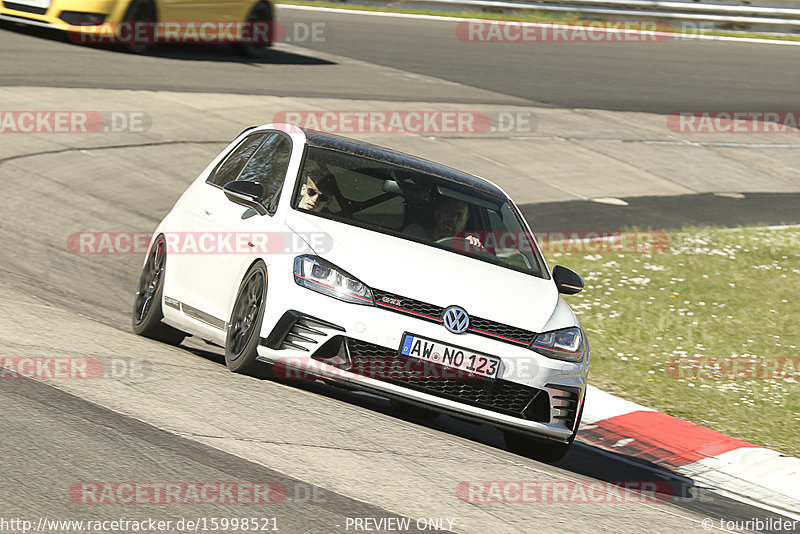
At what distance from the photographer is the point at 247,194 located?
744 centimetres

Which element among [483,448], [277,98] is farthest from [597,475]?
[277,98]

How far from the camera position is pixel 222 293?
7.45 m

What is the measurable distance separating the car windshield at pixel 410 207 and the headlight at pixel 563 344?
70 cm

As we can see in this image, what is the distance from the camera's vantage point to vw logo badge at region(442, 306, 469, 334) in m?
6.57

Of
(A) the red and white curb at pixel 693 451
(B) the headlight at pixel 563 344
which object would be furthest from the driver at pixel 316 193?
(A) the red and white curb at pixel 693 451

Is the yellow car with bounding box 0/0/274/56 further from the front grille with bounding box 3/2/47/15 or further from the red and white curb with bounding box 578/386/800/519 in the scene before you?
the red and white curb with bounding box 578/386/800/519

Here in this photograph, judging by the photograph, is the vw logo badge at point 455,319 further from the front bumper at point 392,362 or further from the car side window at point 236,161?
the car side window at point 236,161

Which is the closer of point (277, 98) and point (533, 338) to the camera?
point (533, 338)

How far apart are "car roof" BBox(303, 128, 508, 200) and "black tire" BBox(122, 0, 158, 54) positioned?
487 inches

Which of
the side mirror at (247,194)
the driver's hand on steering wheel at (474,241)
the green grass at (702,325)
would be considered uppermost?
the side mirror at (247,194)

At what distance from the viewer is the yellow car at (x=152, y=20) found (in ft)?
63.6

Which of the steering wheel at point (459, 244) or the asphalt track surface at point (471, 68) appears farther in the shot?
the asphalt track surface at point (471, 68)

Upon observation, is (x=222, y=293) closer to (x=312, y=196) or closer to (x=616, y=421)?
(x=312, y=196)

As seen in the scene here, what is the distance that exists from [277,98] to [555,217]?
5.64 m
